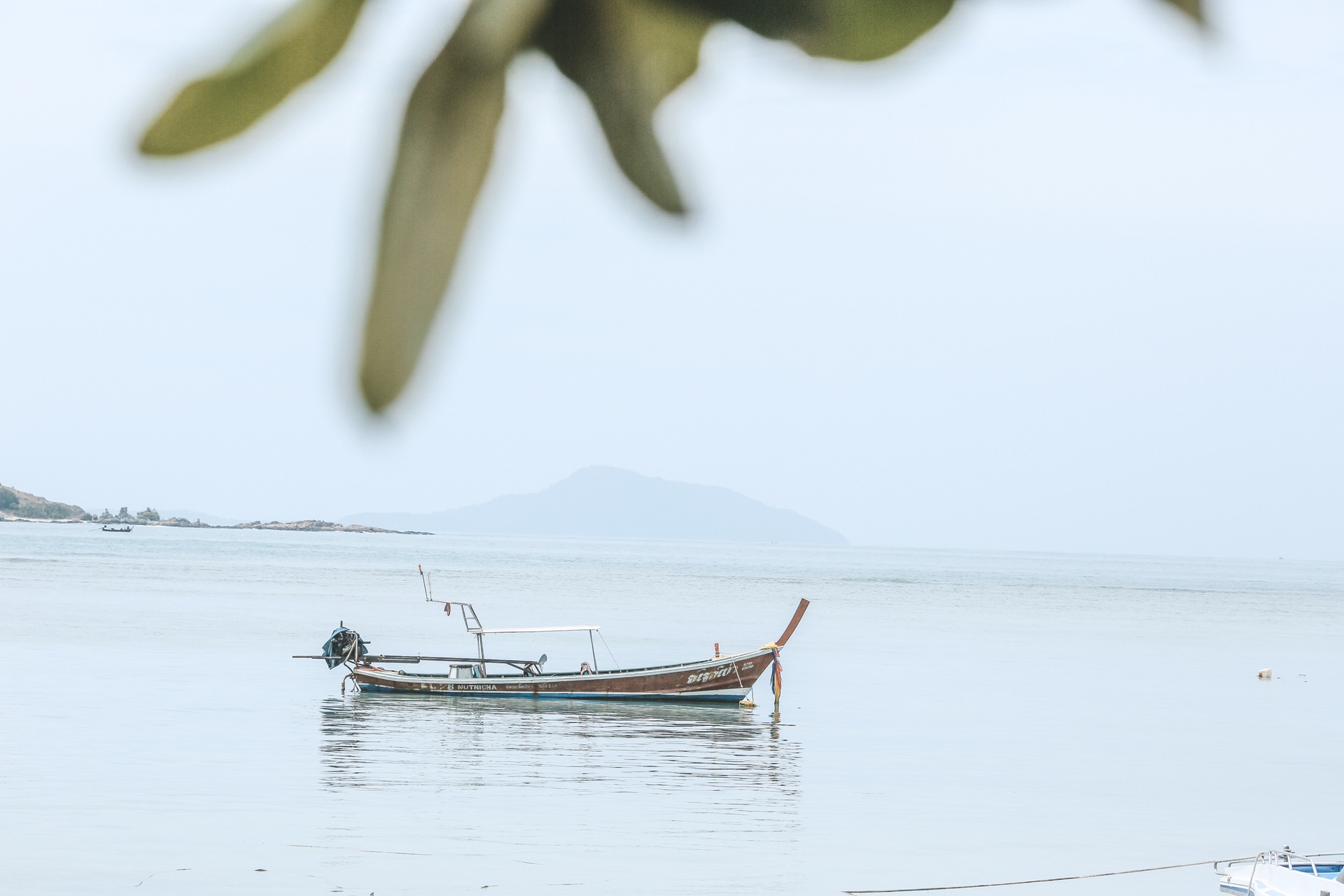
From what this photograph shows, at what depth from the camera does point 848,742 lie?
133ft

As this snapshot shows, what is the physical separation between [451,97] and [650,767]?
119 feet

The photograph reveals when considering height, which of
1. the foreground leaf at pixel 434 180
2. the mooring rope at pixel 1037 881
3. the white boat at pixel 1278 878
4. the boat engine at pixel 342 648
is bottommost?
the mooring rope at pixel 1037 881

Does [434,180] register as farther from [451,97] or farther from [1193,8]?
[1193,8]

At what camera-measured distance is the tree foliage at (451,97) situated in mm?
332

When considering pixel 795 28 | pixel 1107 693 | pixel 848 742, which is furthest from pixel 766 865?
pixel 1107 693

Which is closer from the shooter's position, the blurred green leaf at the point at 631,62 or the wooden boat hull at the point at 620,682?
the blurred green leaf at the point at 631,62

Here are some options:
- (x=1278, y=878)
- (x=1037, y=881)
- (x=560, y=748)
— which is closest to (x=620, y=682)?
(x=560, y=748)

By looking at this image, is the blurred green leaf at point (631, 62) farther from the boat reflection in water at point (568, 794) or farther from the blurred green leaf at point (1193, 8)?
the boat reflection in water at point (568, 794)

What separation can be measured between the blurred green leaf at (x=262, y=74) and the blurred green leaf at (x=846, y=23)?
0.33ft

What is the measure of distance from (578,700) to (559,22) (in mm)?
47292

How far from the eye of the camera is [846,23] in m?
0.36

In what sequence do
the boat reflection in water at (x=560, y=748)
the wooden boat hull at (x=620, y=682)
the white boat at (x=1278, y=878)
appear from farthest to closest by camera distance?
the wooden boat hull at (x=620, y=682), the boat reflection in water at (x=560, y=748), the white boat at (x=1278, y=878)

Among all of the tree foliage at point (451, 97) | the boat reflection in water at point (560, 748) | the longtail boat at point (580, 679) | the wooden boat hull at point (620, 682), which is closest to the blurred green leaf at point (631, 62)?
the tree foliage at point (451, 97)

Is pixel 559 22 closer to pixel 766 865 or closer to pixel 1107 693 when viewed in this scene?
pixel 766 865
